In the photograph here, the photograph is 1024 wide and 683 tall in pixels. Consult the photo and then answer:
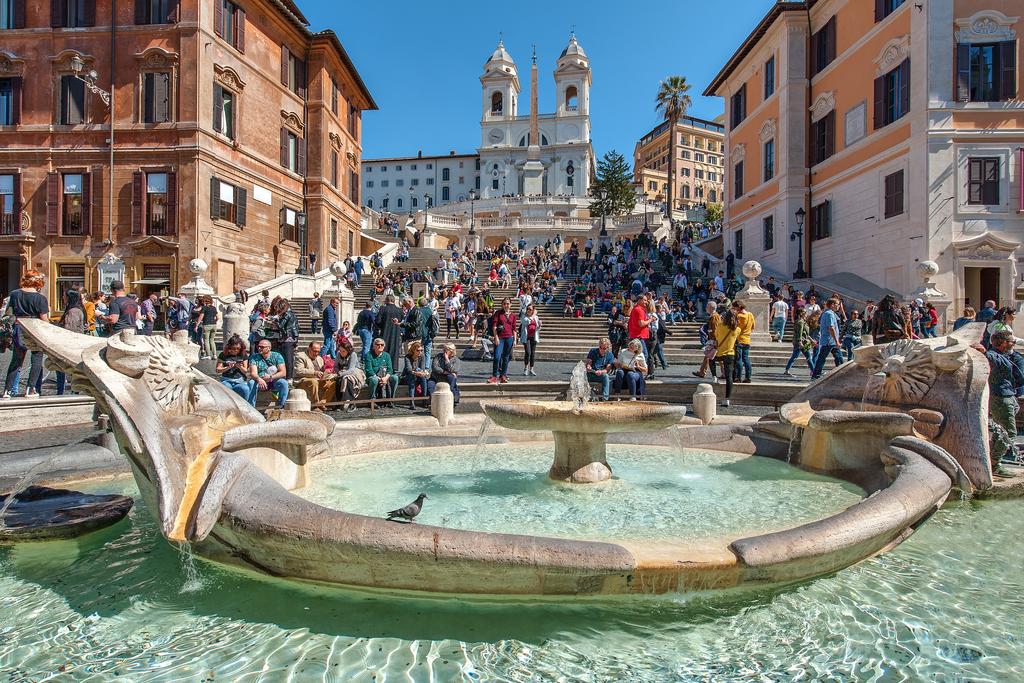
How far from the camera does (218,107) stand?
2548 centimetres

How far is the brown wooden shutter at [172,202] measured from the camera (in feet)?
79.8

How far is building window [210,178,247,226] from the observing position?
82.0 feet

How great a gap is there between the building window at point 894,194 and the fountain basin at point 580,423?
19.9 meters

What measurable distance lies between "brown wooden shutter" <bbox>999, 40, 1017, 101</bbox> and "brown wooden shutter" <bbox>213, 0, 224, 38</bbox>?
27.7 metres

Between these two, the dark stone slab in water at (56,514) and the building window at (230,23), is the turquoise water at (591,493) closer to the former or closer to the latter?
the dark stone slab in water at (56,514)

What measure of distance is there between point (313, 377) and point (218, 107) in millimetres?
19948

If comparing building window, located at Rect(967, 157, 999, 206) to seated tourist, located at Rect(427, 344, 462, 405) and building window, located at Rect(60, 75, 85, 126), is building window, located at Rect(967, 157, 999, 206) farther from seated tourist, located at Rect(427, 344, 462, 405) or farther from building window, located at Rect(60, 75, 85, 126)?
building window, located at Rect(60, 75, 85, 126)

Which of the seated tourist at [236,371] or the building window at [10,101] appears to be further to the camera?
the building window at [10,101]

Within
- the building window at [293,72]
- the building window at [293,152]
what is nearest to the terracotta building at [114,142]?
the building window at [293,72]

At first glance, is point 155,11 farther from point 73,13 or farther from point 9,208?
point 9,208

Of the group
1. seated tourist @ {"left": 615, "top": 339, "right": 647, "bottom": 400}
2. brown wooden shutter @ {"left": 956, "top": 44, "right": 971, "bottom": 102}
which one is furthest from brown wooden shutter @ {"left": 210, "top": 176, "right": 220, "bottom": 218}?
brown wooden shutter @ {"left": 956, "top": 44, "right": 971, "bottom": 102}

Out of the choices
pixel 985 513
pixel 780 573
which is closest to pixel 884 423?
pixel 985 513

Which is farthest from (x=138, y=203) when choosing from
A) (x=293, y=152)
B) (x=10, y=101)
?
(x=293, y=152)

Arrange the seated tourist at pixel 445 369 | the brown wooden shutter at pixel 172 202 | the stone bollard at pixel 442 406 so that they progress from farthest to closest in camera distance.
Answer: the brown wooden shutter at pixel 172 202
the seated tourist at pixel 445 369
the stone bollard at pixel 442 406
